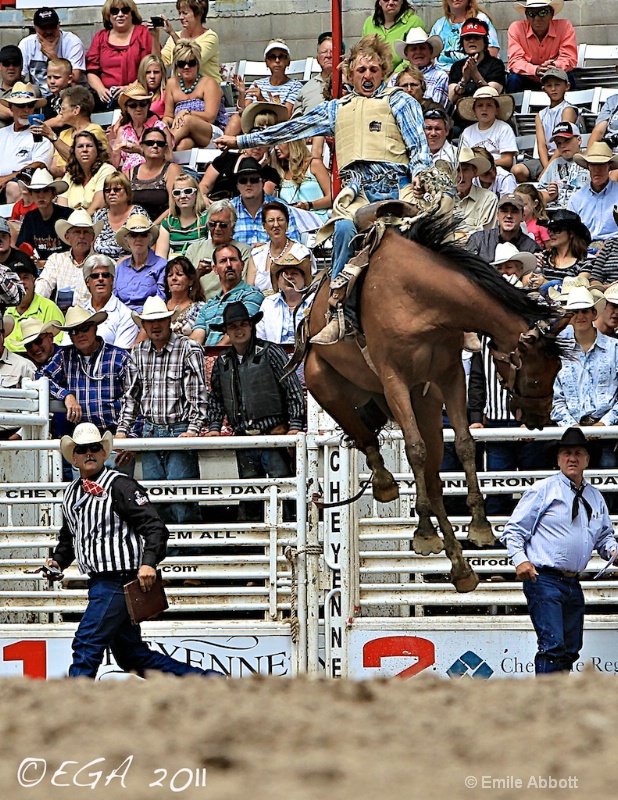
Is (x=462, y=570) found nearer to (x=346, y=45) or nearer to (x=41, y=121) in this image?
(x=41, y=121)

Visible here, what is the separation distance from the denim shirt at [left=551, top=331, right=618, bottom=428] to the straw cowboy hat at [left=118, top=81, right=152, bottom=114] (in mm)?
6253

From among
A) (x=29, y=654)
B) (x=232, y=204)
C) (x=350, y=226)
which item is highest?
(x=232, y=204)

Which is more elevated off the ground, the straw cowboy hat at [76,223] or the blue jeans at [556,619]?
the straw cowboy hat at [76,223]

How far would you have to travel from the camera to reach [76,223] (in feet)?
38.6

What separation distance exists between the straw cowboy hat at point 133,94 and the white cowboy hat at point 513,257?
197 inches

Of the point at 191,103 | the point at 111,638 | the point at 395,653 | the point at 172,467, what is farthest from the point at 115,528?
the point at 191,103

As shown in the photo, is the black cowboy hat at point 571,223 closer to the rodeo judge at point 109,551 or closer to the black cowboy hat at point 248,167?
the black cowboy hat at point 248,167

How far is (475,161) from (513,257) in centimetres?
180

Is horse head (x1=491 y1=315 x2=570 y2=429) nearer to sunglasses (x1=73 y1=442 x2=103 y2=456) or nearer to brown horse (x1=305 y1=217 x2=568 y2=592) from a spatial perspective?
brown horse (x1=305 y1=217 x2=568 y2=592)

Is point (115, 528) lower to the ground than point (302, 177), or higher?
lower

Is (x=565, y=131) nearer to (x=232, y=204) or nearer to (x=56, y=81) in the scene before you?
(x=232, y=204)

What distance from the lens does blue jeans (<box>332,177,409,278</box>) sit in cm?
718

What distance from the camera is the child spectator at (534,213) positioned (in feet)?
36.5

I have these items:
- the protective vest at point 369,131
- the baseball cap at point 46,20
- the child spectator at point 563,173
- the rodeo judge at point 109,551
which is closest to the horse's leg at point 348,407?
the protective vest at point 369,131
